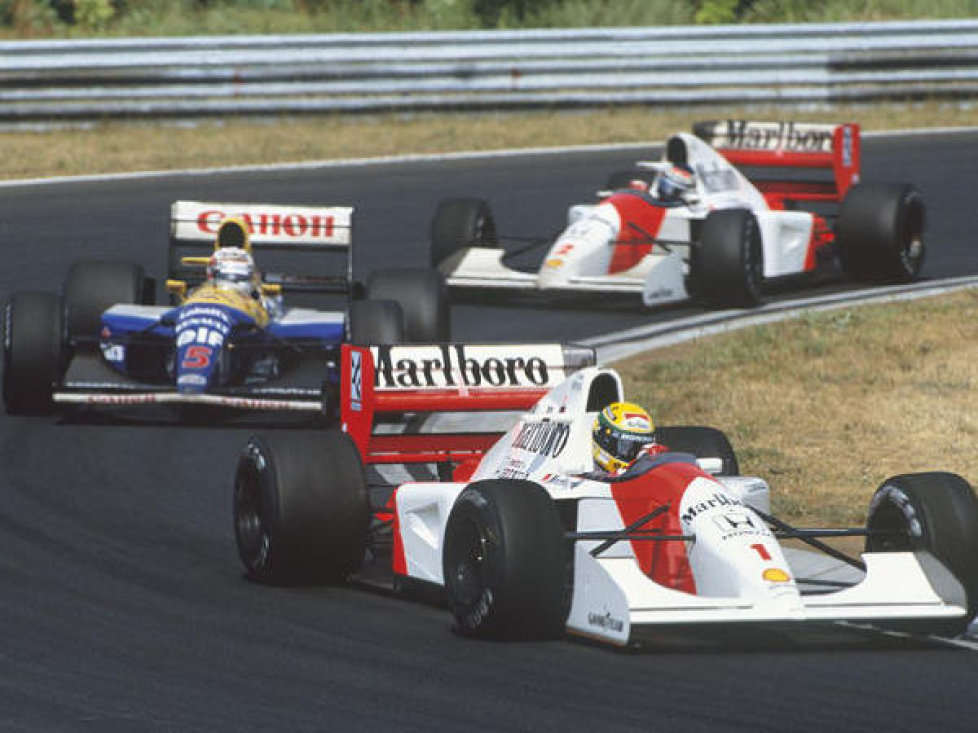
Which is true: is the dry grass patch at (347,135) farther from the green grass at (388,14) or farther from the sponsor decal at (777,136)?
the sponsor decal at (777,136)

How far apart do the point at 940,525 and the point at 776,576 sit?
88cm

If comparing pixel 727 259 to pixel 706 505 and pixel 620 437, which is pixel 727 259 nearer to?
pixel 620 437

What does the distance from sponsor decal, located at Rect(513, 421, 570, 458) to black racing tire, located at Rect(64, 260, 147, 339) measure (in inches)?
253

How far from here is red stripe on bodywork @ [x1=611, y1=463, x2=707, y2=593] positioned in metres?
9.16

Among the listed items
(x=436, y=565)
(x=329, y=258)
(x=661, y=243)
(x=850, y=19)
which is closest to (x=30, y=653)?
(x=436, y=565)

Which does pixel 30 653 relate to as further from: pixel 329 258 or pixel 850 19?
pixel 850 19

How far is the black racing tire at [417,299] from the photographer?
1612 cm

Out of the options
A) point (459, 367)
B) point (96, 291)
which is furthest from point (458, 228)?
point (459, 367)

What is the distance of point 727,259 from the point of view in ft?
61.0

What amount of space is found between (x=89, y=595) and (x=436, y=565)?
5.17 feet

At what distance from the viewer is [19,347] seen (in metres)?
14.7

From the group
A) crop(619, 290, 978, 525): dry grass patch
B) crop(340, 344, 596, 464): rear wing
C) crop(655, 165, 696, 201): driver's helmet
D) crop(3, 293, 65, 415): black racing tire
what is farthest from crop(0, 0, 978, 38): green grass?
crop(340, 344, 596, 464): rear wing

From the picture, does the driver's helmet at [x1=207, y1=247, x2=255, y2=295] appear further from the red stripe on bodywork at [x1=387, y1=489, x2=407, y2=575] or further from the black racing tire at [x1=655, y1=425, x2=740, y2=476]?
the red stripe on bodywork at [x1=387, y1=489, x2=407, y2=575]

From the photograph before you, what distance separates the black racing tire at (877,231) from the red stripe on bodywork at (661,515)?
1088 cm
